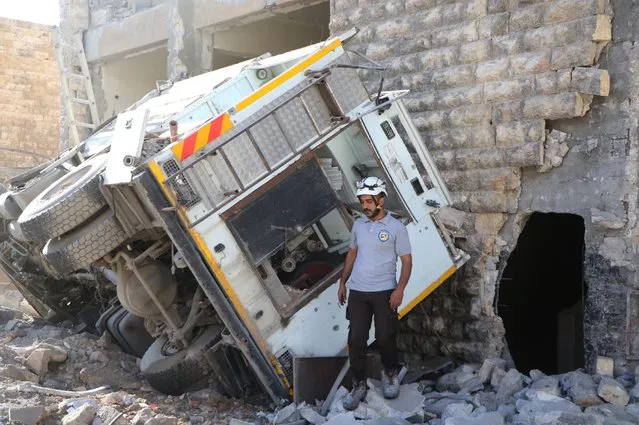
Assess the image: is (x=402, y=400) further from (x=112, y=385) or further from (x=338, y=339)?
(x=112, y=385)

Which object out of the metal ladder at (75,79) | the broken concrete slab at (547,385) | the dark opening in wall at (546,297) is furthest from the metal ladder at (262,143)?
the metal ladder at (75,79)

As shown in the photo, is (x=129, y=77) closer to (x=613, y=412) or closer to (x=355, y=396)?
(x=355, y=396)

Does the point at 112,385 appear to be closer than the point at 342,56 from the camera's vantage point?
No

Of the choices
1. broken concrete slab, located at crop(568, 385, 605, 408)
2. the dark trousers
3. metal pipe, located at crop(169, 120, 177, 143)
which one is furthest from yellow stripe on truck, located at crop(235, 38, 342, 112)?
broken concrete slab, located at crop(568, 385, 605, 408)

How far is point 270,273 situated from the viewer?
5.84 m

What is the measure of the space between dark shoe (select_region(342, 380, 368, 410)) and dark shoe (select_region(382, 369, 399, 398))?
0.14 m

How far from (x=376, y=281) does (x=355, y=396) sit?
2.69 feet

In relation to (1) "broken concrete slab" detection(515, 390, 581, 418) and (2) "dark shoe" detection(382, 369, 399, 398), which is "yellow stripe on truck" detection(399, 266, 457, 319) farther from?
(1) "broken concrete slab" detection(515, 390, 581, 418)

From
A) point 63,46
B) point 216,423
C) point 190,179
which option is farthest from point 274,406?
point 63,46

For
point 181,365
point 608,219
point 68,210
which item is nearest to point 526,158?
point 608,219

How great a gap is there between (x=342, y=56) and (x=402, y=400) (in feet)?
8.42

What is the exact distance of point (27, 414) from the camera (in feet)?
17.3

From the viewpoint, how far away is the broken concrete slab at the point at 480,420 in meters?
4.92

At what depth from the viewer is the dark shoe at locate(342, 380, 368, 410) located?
216 inches
